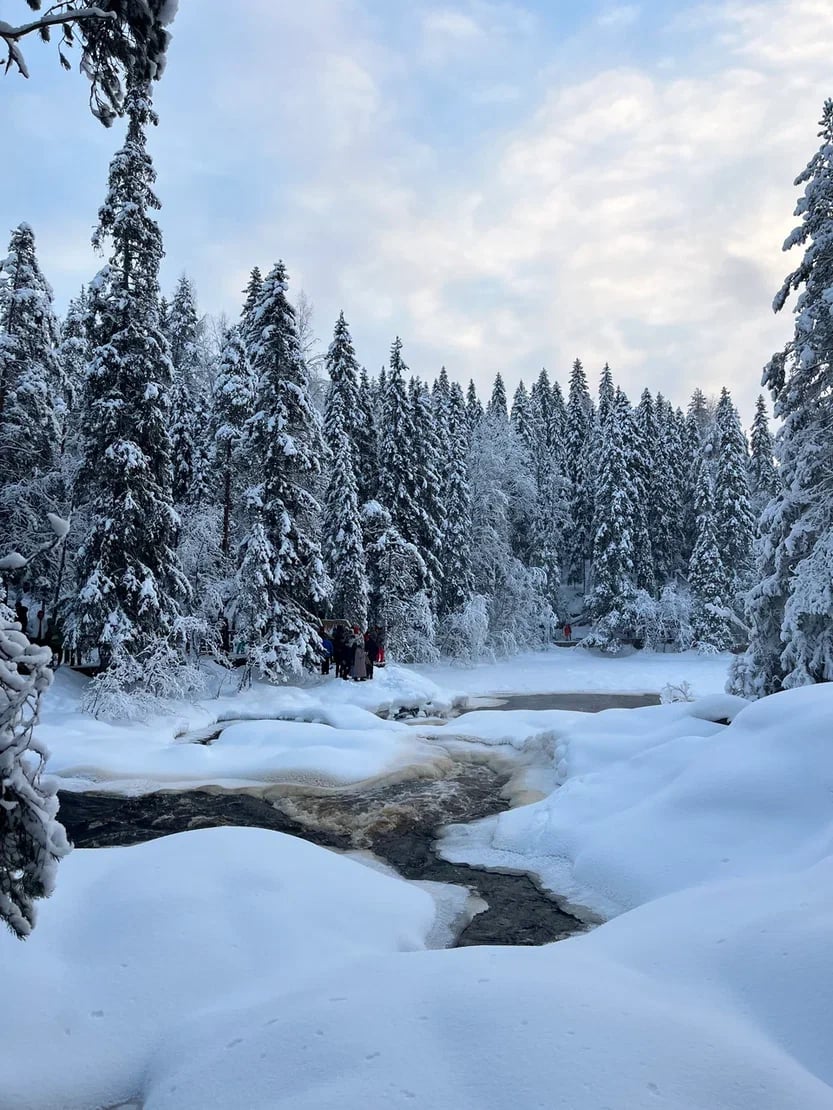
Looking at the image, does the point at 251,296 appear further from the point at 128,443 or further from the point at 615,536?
the point at 615,536

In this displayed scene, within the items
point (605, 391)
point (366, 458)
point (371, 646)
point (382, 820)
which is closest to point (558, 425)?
point (605, 391)

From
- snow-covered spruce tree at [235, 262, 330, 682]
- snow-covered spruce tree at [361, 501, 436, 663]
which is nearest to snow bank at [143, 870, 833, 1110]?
snow-covered spruce tree at [235, 262, 330, 682]

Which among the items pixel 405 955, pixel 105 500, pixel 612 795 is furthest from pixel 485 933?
pixel 105 500

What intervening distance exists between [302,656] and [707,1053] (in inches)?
756

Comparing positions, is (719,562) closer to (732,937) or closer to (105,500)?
(105,500)

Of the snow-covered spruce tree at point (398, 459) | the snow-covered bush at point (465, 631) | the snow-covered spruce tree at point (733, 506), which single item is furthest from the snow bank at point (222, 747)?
the snow-covered spruce tree at point (733, 506)

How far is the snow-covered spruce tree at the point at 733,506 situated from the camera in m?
42.0

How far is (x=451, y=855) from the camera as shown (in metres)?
8.99

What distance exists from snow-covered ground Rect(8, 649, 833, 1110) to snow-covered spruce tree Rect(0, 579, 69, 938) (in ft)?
4.73

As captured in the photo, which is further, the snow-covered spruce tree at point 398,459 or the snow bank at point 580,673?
the snow-covered spruce tree at point 398,459

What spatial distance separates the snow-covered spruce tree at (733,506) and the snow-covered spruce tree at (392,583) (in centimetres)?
2043

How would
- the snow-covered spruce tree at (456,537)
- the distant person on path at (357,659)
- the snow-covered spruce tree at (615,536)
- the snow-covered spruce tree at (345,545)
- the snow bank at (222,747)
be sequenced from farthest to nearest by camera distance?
the snow-covered spruce tree at (615,536)
the snow-covered spruce tree at (456,537)
the snow-covered spruce tree at (345,545)
the distant person on path at (357,659)
the snow bank at (222,747)

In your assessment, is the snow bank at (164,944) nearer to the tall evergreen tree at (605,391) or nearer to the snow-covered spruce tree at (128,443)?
the snow-covered spruce tree at (128,443)

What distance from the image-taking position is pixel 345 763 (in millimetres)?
12852
